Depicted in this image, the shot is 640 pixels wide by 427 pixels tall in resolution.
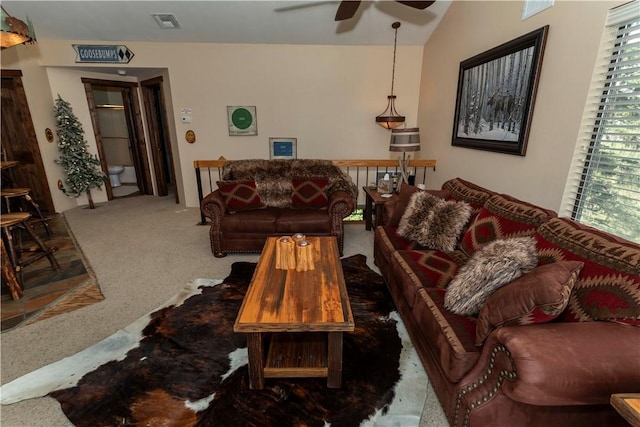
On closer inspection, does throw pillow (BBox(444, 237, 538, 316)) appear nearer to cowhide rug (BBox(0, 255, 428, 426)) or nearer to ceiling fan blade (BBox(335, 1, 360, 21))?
cowhide rug (BBox(0, 255, 428, 426))

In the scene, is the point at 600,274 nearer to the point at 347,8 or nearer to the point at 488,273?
the point at 488,273

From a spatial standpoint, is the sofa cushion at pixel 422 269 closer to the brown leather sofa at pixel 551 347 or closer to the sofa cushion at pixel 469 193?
the brown leather sofa at pixel 551 347

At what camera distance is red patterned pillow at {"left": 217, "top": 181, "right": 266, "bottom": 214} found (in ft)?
11.3

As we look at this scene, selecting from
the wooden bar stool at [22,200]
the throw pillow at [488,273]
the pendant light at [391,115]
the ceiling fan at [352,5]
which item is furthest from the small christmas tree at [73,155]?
the throw pillow at [488,273]

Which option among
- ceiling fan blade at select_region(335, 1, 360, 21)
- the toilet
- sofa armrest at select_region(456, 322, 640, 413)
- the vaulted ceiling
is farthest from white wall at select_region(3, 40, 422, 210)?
sofa armrest at select_region(456, 322, 640, 413)

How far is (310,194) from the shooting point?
11.8 ft

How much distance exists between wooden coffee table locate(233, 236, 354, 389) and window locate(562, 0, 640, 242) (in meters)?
1.78

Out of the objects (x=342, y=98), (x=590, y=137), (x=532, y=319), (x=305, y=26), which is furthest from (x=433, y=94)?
(x=532, y=319)

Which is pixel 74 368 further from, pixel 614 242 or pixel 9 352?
pixel 614 242

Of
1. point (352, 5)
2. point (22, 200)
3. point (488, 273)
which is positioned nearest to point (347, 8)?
point (352, 5)

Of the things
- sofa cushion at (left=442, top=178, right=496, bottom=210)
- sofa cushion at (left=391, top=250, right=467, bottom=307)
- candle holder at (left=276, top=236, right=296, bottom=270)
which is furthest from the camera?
sofa cushion at (left=442, top=178, right=496, bottom=210)

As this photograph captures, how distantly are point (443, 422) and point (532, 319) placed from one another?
0.72m

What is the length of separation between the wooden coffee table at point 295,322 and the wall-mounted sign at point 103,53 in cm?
447

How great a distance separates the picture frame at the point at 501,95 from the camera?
8.20ft
